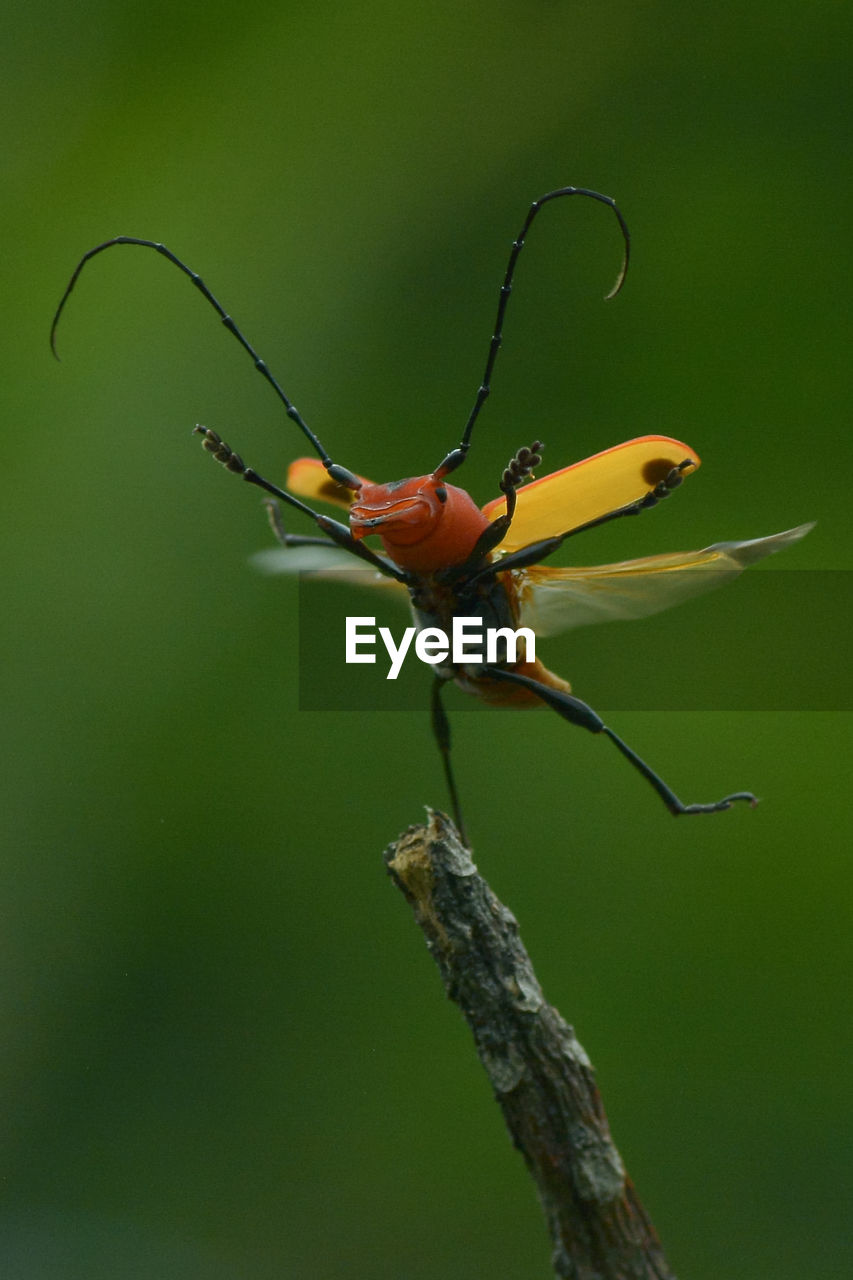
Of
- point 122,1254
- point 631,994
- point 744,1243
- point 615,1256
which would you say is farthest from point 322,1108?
point 615,1256

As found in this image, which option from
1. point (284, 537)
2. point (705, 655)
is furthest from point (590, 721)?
point (705, 655)

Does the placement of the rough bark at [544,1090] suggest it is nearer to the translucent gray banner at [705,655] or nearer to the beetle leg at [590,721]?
the beetle leg at [590,721]

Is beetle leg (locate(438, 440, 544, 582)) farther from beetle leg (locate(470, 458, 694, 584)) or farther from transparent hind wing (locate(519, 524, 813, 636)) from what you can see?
transparent hind wing (locate(519, 524, 813, 636))

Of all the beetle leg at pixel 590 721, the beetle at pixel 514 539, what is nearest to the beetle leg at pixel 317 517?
the beetle at pixel 514 539

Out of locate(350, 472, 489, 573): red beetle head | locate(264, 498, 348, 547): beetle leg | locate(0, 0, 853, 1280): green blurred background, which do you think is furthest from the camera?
locate(0, 0, 853, 1280): green blurred background

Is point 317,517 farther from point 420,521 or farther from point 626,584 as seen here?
point 626,584

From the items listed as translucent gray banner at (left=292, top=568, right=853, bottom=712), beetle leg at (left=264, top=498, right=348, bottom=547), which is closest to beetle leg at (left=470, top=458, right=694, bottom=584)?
beetle leg at (left=264, top=498, right=348, bottom=547)

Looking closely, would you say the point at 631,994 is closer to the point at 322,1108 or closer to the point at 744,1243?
the point at 744,1243
